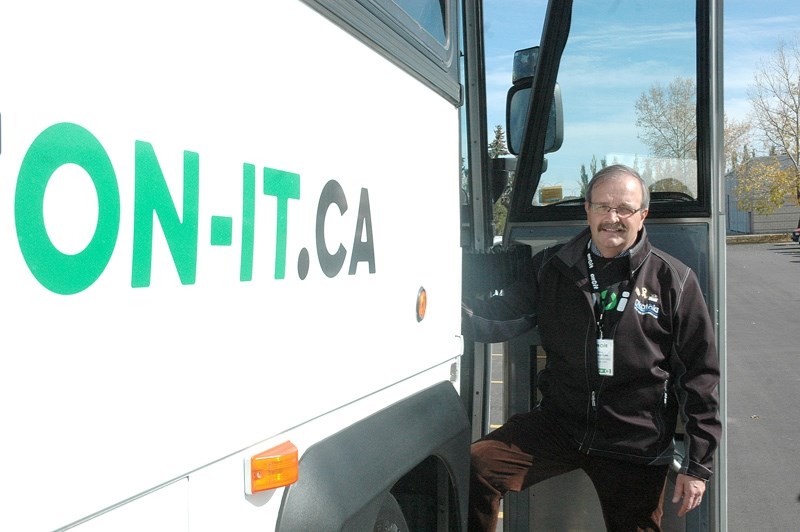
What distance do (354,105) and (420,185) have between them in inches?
16.8

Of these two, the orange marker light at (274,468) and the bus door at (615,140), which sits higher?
the bus door at (615,140)

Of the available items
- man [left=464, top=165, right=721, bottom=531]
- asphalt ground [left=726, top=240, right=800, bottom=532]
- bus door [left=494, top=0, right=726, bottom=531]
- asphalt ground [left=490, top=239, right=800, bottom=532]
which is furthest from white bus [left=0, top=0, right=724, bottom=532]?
asphalt ground [left=726, top=240, right=800, bottom=532]

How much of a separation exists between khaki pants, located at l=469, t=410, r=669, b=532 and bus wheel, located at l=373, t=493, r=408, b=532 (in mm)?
1018

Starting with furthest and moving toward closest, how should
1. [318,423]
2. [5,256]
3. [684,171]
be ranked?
[684,171] < [318,423] < [5,256]

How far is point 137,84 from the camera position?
115cm

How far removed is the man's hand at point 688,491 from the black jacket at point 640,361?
36 millimetres

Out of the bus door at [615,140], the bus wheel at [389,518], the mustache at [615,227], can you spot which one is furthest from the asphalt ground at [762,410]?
the bus wheel at [389,518]

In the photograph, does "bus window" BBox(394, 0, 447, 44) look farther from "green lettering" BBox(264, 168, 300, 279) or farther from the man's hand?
the man's hand

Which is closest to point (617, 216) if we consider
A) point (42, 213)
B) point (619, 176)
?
point (619, 176)

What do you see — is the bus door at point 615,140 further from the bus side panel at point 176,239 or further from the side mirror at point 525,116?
the bus side panel at point 176,239

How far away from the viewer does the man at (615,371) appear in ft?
9.63

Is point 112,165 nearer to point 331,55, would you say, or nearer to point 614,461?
point 331,55

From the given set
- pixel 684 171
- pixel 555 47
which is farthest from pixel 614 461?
pixel 555 47

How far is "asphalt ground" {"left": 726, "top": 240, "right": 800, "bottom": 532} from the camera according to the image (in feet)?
17.6
